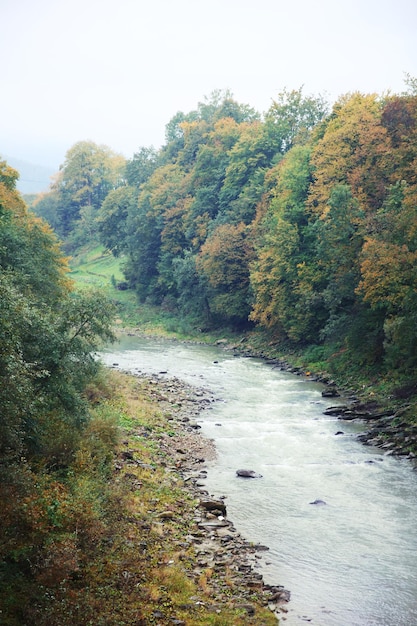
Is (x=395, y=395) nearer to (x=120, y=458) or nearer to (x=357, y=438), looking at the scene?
(x=357, y=438)

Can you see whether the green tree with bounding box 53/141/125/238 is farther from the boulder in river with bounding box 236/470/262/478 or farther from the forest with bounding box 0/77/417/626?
the boulder in river with bounding box 236/470/262/478

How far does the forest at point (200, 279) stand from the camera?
45.1ft

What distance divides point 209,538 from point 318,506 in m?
4.48

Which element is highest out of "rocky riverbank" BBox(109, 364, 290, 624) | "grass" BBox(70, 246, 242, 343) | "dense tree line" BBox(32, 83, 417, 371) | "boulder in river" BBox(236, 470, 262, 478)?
"dense tree line" BBox(32, 83, 417, 371)

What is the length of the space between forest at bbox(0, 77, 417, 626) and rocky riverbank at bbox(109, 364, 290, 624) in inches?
87.5

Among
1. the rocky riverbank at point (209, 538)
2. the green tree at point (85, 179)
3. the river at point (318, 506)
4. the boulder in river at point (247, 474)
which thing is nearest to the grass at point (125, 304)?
the river at point (318, 506)

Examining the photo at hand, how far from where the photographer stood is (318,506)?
66.5ft

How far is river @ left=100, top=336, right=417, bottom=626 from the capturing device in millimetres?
14773

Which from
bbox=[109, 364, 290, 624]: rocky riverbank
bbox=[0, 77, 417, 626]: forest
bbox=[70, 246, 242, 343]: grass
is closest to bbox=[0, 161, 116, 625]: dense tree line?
bbox=[0, 77, 417, 626]: forest

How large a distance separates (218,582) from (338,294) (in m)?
28.6

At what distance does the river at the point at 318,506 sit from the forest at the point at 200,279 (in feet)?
15.0

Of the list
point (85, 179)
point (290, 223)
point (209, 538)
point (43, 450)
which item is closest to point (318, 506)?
point (209, 538)

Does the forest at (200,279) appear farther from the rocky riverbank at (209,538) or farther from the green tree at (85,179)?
the green tree at (85,179)

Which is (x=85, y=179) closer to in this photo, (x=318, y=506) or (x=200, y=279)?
(x=200, y=279)
